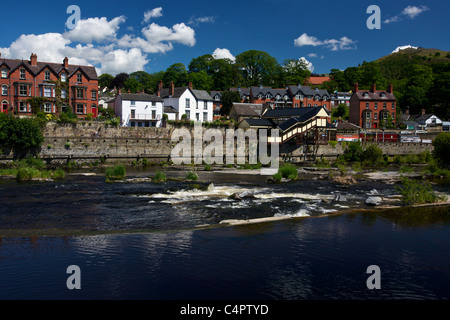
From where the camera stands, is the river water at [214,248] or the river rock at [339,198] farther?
the river rock at [339,198]

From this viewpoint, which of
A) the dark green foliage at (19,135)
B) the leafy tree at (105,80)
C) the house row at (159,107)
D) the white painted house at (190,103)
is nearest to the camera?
the dark green foliage at (19,135)

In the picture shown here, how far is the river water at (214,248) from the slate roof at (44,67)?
37313 mm

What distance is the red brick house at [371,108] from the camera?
85.0m

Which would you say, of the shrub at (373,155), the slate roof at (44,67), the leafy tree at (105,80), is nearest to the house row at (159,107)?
the slate roof at (44,67)

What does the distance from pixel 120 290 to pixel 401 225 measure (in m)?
14.9

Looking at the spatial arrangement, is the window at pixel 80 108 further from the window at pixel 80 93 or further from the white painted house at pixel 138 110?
the white painted house at pixel 138 110

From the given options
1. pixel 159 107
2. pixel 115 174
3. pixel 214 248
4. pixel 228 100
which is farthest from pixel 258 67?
pixel 214 248

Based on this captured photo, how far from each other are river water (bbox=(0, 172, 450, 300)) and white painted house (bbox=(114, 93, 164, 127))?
37.5 meters

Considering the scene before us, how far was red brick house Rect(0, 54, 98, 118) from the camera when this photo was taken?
57.1m

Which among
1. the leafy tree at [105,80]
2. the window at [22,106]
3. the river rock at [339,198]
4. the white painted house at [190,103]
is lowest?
the river rock at [339,198]

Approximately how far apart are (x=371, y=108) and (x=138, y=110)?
5242 cm
